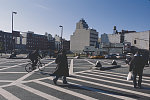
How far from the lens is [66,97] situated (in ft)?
16.3

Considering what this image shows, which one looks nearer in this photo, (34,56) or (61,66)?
(61,66)

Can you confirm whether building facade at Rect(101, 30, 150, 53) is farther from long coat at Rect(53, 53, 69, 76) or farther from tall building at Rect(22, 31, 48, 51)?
long coat at Rect(53, 53, 69, 76)

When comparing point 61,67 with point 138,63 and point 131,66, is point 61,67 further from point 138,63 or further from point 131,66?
point 138,63

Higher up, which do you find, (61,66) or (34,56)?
(34,56)

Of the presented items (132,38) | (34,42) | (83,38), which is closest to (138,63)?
(132,38)

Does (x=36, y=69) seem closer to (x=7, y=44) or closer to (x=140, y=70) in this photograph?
(x=140, y=70)

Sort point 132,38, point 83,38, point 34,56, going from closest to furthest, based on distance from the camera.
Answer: point 34,56 < point 132,38 < point 83,38

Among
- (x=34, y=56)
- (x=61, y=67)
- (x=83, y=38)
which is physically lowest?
(x=61, y=67)

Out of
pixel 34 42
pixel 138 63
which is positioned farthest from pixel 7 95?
pixel 34 42

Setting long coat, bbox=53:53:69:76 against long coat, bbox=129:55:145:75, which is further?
long coat, bbox=53:53:69:76

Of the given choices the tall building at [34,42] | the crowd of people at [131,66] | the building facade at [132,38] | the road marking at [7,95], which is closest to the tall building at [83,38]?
the building facade at [132,38]

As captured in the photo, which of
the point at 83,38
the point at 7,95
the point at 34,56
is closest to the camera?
the point at 7,95

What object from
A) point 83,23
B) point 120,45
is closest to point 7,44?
point 83,23

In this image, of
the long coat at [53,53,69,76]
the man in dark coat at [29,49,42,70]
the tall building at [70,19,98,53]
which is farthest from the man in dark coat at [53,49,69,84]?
the tall building at [70,19,98,53]
